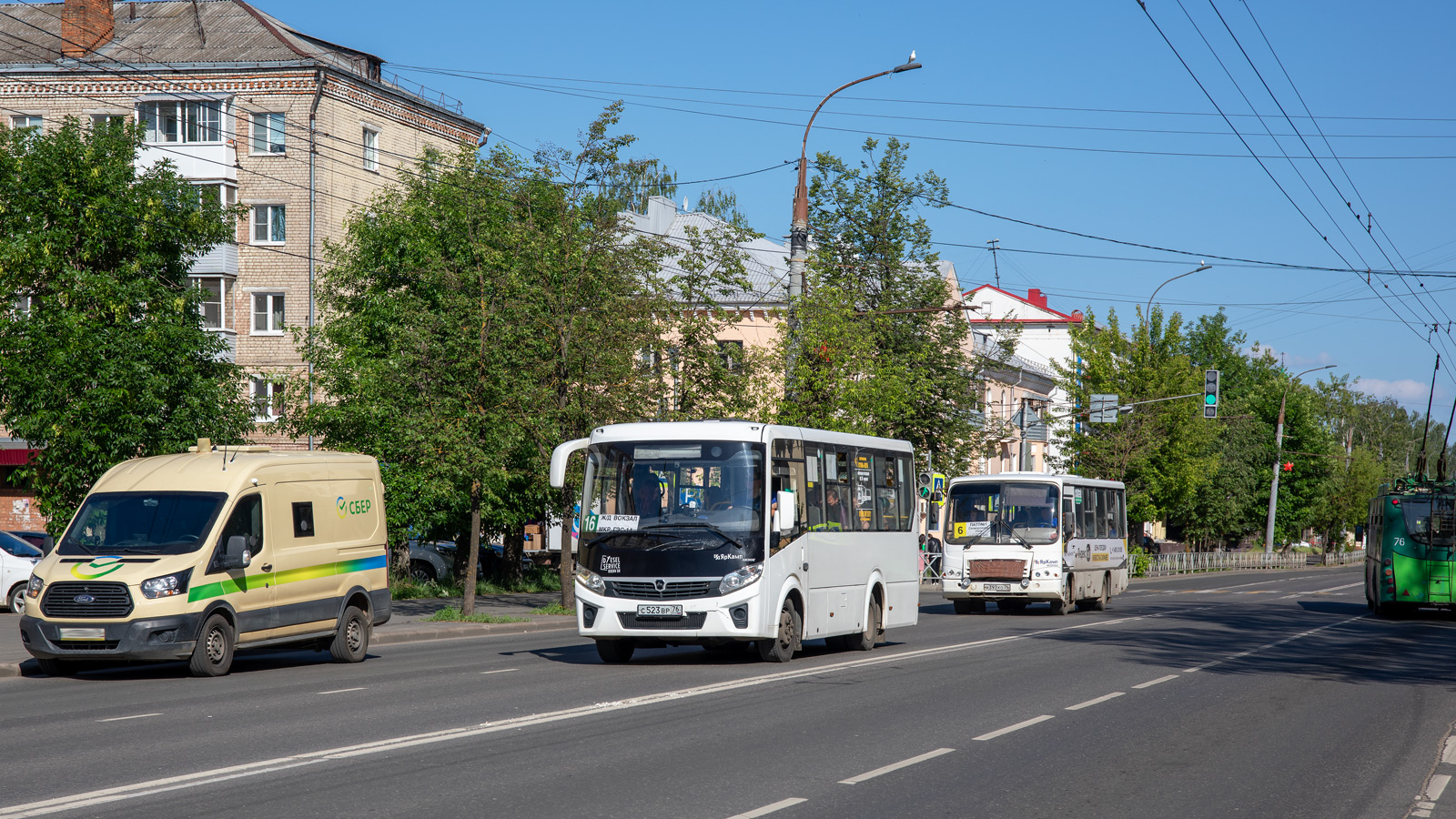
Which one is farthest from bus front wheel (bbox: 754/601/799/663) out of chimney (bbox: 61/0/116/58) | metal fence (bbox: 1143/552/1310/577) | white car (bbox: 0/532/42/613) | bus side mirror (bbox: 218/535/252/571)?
metal fence (bbox: 1143/552/1310/577)

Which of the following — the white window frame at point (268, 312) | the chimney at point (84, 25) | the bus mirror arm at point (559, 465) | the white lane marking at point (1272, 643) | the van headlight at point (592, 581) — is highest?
the chimney at point (84, 25)

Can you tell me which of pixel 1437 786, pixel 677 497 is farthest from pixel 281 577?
pixel 1437 786

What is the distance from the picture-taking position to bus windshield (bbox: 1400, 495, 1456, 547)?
97.6ft

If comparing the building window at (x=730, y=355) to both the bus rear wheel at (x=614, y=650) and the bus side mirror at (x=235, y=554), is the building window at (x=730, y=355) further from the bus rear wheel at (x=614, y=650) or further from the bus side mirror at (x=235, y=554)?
the bus side mirror at (x=235, y=554)

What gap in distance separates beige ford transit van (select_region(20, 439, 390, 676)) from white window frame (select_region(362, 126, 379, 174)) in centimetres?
3499

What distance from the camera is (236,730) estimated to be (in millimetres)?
10336

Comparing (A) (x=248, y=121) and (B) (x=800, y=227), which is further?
(A) (x=248, y=121)

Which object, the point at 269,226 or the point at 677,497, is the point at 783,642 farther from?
the point at 269,226

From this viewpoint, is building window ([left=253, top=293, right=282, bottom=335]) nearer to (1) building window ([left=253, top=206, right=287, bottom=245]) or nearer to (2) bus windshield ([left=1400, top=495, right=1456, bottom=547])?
(1) building window ([left=253, top=206, right=287, bottom=245])

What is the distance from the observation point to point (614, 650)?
16.7 metres

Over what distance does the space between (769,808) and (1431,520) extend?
2677cm

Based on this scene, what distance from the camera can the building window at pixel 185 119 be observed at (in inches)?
1871

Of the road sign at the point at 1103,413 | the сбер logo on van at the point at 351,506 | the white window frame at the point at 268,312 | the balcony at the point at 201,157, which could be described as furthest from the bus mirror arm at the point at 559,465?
the road sign at the point at 1103,413

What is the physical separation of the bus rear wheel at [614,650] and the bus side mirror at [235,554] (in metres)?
4.11
